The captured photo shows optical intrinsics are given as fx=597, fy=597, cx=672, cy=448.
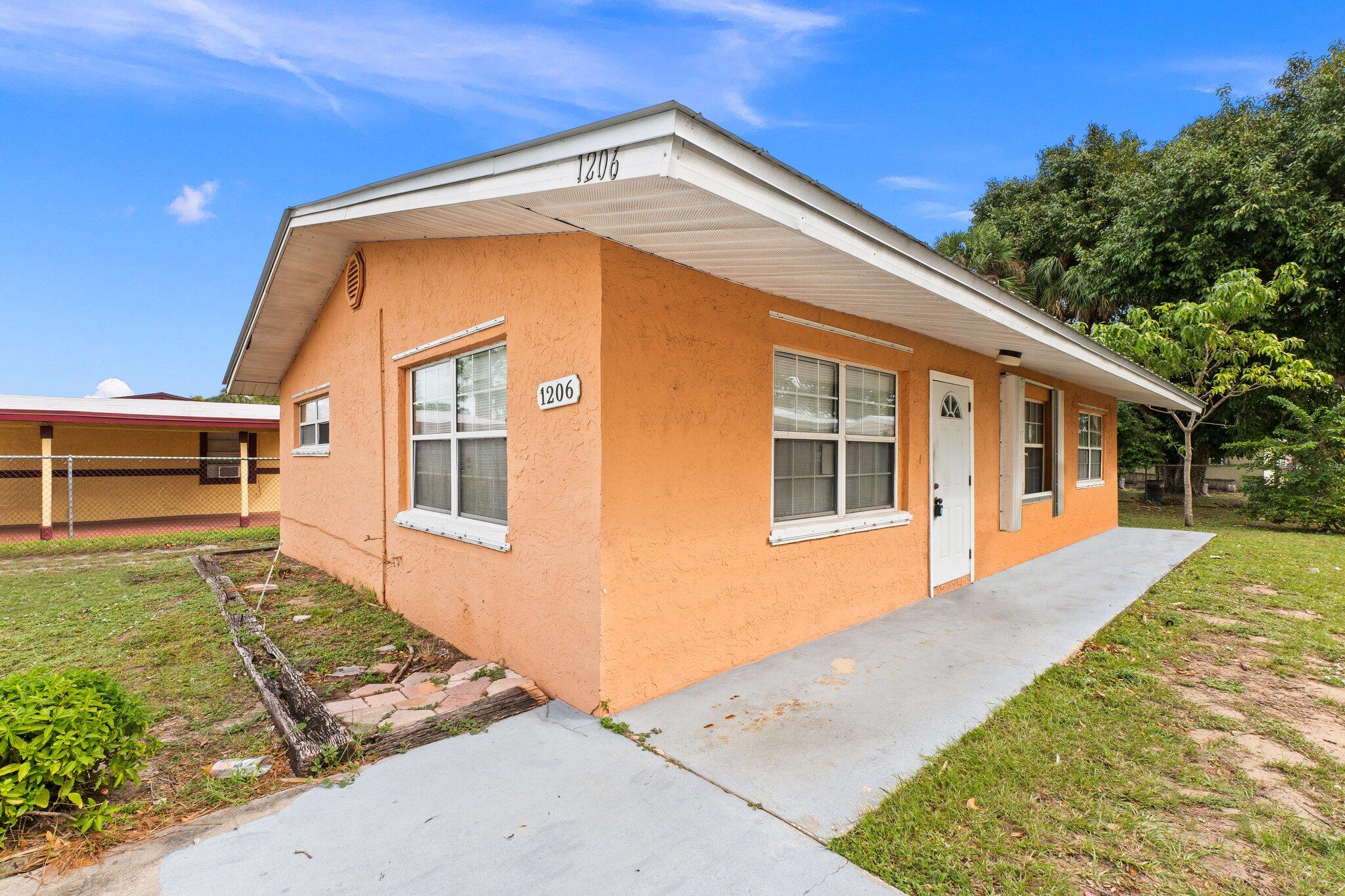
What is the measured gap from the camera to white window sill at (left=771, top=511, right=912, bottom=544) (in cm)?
428

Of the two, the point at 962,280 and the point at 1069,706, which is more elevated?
the point at 962,280

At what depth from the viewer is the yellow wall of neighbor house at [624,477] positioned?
329cm

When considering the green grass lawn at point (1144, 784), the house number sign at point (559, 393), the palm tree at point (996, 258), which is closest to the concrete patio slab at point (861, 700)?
the green grass lawn at point (1144, 784)

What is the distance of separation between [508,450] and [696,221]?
207 cm

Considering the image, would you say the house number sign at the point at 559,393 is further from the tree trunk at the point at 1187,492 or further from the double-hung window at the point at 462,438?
the tree trunk at the point at 1187,492

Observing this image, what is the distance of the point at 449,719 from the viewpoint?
129 inches

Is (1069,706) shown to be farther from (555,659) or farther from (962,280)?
(555,659)

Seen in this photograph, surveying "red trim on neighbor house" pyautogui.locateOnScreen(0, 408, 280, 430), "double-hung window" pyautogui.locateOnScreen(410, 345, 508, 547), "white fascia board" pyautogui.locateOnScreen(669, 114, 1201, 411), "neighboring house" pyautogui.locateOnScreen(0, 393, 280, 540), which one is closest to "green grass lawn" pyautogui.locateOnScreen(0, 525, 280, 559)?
"neighboring house" pyautogui.locateOnScreen(0, 393, 280, 540)

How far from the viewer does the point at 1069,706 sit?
11.5 feet

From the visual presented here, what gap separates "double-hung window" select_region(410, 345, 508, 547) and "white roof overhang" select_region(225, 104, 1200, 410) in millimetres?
1010

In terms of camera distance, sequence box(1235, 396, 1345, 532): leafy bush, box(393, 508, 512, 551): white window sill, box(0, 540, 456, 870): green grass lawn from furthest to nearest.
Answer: box(1235, 396, 1345, 532): leafy bush
box(393, 508, 512, 551): white window sill
box(0, 540, 456, 870): green grass lawn

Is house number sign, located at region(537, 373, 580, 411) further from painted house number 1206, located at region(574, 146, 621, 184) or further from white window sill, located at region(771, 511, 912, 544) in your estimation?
white window sill, located at region(771, 511, 912, 544)

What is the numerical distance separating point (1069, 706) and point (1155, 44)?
13.3m

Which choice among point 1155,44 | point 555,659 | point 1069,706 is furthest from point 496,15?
point 1155,44
